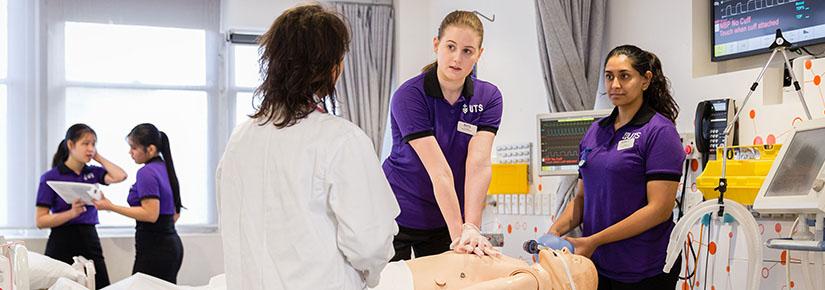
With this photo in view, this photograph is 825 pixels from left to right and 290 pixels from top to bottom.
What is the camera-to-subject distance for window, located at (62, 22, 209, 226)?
673cm

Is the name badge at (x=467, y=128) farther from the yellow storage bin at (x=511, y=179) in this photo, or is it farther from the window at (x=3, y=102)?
the window at (x=3, y=102)

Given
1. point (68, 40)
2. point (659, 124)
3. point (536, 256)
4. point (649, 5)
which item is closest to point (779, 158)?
point (659, 124)

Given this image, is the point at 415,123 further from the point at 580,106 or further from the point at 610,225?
the point at 580,106

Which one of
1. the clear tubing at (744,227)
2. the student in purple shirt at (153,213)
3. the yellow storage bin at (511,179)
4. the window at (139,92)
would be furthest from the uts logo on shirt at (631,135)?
the window at (139,92)

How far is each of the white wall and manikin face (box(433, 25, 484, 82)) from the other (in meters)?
4.13

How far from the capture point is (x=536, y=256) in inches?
120

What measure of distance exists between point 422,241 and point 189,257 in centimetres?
394

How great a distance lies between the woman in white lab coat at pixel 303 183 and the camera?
2041mm

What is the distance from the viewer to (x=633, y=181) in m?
3.00

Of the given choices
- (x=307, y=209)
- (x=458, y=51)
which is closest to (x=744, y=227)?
(x=458, y=51)

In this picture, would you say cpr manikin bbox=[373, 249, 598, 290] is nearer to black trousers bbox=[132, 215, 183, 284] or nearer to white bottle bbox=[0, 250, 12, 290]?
white bottle bbox=[0, 250, 12, 290]

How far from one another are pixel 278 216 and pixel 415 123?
1.11 m

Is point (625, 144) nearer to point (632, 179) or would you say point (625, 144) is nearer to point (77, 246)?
point (632, 179)

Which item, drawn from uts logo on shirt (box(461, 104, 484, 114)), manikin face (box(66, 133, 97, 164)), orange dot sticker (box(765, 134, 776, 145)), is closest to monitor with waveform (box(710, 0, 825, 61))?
orange dot sticker (box(765, 134, 776, 145))
